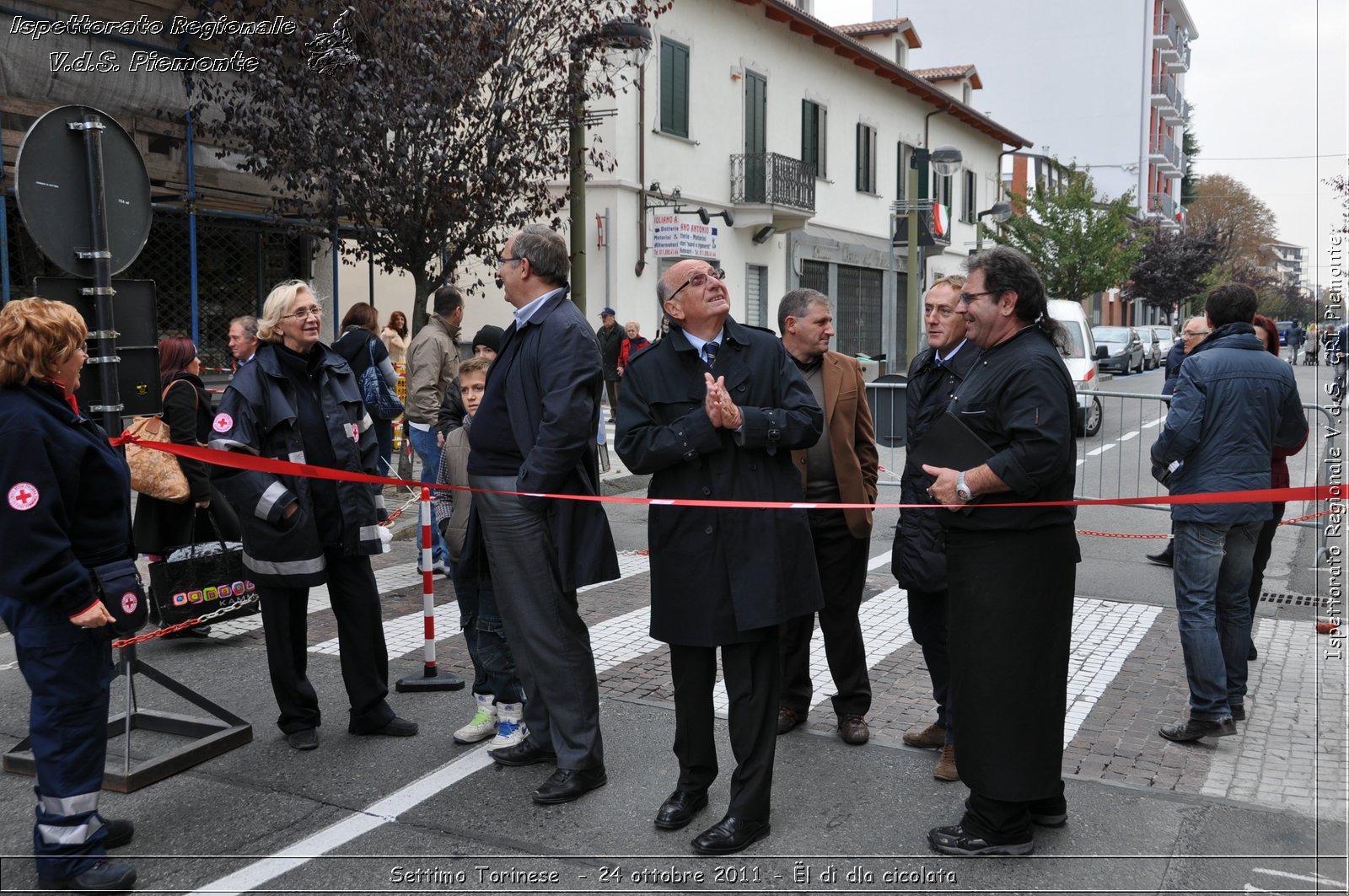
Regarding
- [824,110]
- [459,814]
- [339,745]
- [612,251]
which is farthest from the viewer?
[824,110]

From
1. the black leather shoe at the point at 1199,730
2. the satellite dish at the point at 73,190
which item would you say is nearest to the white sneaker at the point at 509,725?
the satellite dish at the point at 73,190

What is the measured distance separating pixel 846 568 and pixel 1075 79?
6030 centimetres

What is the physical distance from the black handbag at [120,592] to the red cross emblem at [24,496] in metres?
0.34

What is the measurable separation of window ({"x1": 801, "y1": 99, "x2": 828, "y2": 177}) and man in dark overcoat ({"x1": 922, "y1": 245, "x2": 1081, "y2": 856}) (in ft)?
75.4

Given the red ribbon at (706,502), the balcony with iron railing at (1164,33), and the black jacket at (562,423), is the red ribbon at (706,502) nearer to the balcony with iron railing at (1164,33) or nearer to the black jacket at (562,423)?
the black jacket at (562,423)

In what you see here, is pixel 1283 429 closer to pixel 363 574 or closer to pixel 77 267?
pixel 363 574

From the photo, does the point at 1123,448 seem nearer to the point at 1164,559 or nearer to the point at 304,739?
the point at 1164,559

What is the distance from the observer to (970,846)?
3.86 m

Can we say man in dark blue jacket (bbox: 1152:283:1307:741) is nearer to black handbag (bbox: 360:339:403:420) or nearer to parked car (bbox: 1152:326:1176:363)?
black handbag (bbox: 360:339:403:420)

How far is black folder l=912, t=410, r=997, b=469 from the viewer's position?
12.6 feet

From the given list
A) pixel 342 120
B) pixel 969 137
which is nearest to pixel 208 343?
pixel 342 120

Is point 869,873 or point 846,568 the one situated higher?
point 846,568

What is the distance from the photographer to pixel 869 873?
375 cm

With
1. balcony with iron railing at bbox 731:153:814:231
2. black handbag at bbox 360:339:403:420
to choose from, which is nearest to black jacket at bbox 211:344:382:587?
black handbag at bbox 360:339:403:420
